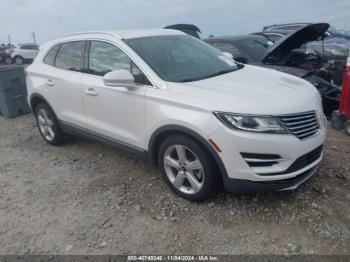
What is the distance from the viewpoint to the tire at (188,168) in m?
3.17

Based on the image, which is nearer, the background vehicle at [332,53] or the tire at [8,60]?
the background vehicle at [332,53]

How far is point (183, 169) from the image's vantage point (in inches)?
135

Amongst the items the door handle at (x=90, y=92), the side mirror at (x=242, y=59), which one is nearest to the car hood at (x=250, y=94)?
the door handle at (x=90, y=92)

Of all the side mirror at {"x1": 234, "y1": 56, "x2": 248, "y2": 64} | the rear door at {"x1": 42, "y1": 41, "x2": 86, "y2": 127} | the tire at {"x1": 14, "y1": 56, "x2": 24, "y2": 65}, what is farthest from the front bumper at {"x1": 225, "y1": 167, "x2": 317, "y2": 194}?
the tire at {"x1": 14, "y1": 56, "x2": 24, "y2": 65}

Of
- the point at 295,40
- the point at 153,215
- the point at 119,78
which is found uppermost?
the point at 295,40

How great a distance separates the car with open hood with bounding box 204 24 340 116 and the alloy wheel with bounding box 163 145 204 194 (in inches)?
127

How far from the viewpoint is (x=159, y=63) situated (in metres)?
3.63

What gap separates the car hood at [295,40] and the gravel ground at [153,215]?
2325 millimetres

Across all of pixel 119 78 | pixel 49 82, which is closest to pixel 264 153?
pixel 119 78

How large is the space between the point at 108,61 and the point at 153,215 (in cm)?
192

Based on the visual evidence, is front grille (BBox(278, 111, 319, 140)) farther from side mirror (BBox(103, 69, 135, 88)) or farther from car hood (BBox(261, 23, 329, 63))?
car hood (BBox(261, 23, 329, 63))

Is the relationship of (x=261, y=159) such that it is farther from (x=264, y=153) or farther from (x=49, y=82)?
(x=49, y=82)

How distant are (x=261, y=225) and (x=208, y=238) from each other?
0.53 meters

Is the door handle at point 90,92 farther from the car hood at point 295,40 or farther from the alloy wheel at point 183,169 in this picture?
the car hood at point 295,40
